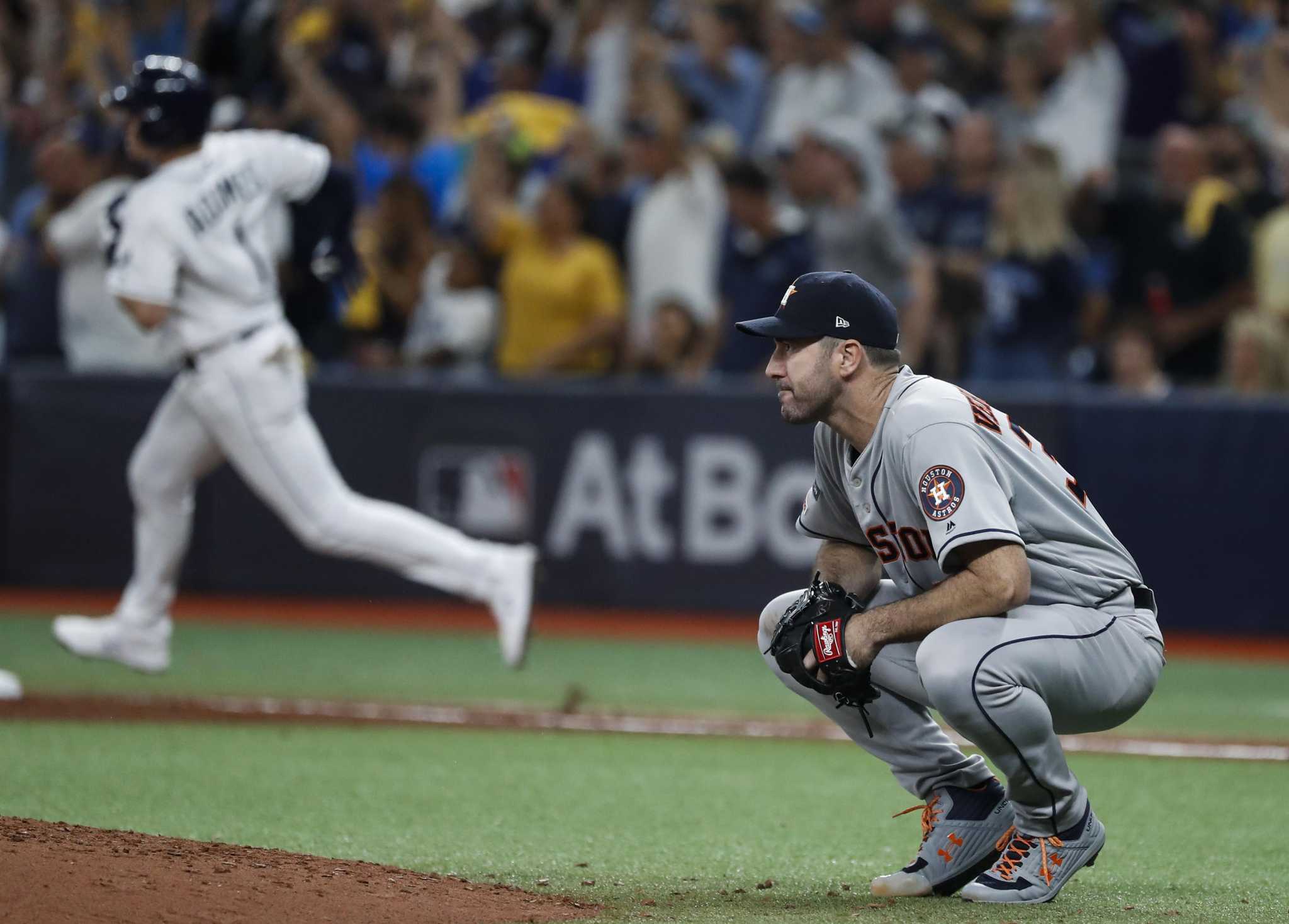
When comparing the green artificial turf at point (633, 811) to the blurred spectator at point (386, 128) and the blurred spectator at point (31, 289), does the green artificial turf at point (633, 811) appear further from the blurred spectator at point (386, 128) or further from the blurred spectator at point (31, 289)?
the blurred spectator at point (386, 128)

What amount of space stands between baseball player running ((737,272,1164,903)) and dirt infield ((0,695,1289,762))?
107 inches

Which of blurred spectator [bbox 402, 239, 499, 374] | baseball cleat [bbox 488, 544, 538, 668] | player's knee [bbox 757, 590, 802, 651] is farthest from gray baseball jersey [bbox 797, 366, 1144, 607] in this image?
blurred spectator [bbox 402, 239, 499, 374]

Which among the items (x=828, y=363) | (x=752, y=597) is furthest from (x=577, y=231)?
(x=828, y=363)

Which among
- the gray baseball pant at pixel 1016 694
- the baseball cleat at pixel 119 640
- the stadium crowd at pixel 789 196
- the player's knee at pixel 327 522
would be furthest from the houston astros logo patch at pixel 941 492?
the stadium crowd at pixel 789 196

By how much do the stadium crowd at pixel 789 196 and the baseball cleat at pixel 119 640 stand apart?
2235 millimetres

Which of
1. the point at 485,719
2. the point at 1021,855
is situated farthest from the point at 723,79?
the point at 1021,855

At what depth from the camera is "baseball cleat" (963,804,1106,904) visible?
416cm

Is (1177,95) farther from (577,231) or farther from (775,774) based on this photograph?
(775,774)

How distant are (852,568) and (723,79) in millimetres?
9432

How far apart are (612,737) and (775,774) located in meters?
0.95

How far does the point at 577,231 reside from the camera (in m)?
11.8

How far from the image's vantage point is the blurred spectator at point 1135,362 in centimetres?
1107

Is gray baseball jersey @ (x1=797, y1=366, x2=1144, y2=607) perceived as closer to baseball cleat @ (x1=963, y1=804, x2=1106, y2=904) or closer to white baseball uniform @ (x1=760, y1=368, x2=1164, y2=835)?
white baseball uniform @ (x1=760, y1=368, x2=1164, y2=835)

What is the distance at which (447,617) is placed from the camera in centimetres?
1141
